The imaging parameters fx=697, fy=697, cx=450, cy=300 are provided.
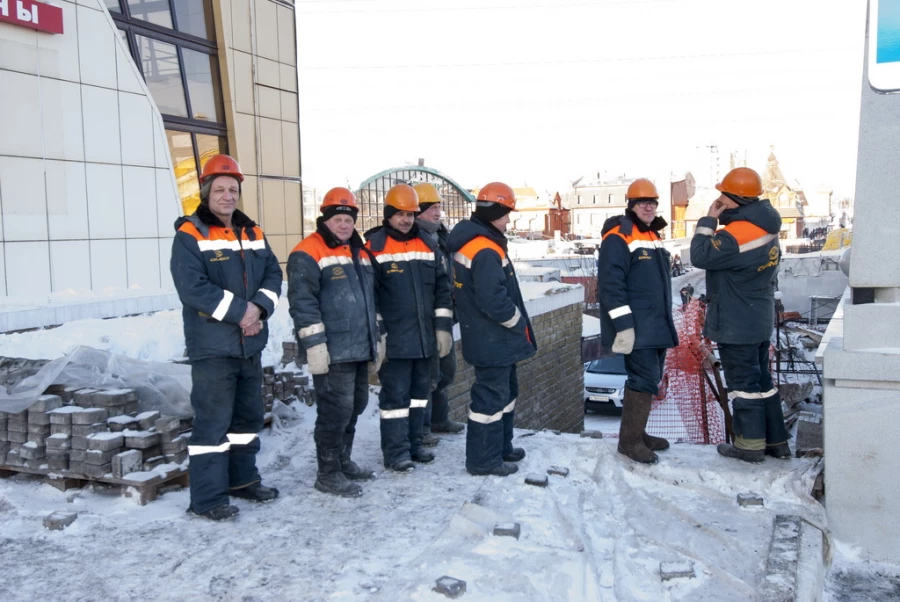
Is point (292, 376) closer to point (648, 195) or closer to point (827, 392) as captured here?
point (648, 195)

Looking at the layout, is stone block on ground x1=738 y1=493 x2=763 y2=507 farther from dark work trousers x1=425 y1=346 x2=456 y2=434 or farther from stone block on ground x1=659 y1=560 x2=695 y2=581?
dark work trousers x1=425 y1=346 x2=456 y2=434

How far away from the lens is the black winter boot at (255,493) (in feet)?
14.8

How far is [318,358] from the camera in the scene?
177 inches

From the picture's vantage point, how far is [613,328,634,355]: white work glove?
198 inches

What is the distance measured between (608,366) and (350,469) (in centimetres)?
1123

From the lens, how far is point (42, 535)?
389 cm

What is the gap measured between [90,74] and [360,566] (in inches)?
297

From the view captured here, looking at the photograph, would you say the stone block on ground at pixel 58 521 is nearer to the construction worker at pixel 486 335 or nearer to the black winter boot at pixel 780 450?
the construction worker at pixel 486 335

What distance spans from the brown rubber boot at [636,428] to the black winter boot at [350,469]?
1.90 meters

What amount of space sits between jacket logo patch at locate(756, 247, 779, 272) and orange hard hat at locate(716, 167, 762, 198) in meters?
0.43

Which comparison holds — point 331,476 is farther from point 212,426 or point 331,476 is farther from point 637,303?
point 637,303

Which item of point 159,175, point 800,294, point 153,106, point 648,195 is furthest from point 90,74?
point 800,294

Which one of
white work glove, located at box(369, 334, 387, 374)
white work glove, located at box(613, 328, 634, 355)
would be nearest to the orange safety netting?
white work glove, located at box(613, 328, 634, 355)

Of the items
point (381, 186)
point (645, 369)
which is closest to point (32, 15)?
point (645, 369)
